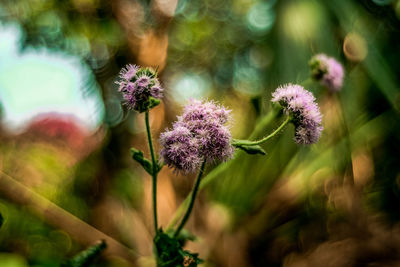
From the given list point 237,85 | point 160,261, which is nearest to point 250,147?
point 160,261

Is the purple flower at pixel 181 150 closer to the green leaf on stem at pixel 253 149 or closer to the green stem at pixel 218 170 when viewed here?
the green leaf on stem at pixel 253 149

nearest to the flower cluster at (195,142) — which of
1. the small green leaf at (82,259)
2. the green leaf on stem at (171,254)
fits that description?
the green leaf on stem at (171,254)

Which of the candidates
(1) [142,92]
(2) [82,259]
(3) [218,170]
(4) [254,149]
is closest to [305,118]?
(4) [254,149]

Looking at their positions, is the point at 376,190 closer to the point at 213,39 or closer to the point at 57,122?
the point at 213,39

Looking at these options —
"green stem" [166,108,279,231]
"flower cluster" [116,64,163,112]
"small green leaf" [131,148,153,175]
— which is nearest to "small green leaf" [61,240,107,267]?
"green stem" [166,108,279,231]

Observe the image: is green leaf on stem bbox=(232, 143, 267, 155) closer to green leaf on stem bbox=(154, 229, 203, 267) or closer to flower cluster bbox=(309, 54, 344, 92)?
green leaf on stem bbox=(154, 229, 203, 267)

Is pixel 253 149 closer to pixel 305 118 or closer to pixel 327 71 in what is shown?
pixel 305 118

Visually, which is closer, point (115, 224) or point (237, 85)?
point (115, 224)
